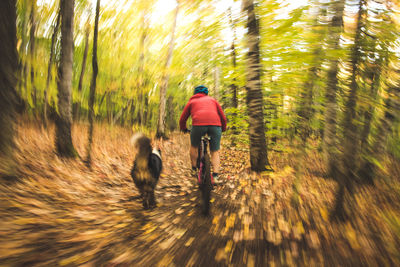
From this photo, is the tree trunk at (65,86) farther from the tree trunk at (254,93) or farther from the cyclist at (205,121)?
the tree trunk at (254,93)

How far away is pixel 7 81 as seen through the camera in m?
2.75

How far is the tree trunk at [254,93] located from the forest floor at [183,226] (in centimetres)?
82

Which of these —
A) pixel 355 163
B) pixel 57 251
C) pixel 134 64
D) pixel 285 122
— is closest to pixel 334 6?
pixel 355 163

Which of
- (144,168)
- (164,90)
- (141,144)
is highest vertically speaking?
(164,90)

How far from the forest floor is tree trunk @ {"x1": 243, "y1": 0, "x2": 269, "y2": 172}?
2.70 feet

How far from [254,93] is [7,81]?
463 cm

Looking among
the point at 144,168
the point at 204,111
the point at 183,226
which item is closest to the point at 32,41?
the point at 144,168

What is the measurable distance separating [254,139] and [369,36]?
9.95 feet

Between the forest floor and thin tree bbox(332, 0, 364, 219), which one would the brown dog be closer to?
the forest floor

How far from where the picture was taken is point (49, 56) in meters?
6.25

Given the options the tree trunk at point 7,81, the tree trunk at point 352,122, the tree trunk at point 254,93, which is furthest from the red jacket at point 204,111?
the tree trunk at point 7,81

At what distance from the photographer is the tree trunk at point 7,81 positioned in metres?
2.69

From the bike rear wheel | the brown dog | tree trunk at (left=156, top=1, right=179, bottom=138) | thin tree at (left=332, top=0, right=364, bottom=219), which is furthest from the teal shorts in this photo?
tree trunk at (left=156, top=1, right=179, bottom=138)

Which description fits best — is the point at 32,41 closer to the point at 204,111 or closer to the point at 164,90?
the point at 164,90
